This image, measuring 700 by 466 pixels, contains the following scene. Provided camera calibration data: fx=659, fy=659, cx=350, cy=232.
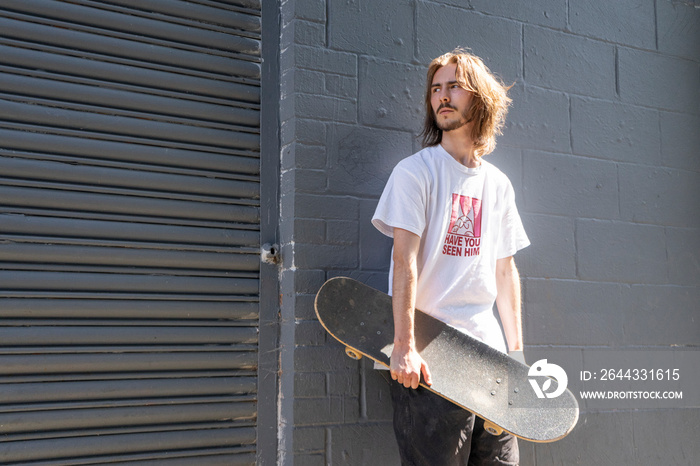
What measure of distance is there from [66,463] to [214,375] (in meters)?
0.62

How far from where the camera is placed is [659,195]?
3.63 meters

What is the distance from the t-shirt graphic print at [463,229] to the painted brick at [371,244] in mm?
436

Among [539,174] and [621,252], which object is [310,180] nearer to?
[539,174]


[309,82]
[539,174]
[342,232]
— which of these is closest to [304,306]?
[342,232]

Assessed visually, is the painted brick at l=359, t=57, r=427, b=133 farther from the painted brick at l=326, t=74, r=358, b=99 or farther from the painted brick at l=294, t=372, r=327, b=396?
the painted brick at l=294, t=372, r=327, b=396

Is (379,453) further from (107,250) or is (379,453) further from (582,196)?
(582,196)

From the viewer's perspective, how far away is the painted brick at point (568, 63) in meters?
3.41

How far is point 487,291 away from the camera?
2.54 metres

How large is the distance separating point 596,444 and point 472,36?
210 centimetres

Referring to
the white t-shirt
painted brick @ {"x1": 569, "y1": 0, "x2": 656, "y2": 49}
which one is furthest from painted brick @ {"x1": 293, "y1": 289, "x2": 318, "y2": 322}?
painted brick @ {"x1": 569, "y1": 0, "x2": 656, "y2": 49}

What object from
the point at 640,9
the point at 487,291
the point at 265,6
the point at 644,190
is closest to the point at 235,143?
the point at 265,6

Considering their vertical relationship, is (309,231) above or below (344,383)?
above

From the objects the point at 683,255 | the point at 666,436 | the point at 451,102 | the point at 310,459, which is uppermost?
the point at 451,102

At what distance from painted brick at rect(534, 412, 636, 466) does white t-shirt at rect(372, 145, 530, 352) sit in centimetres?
92
